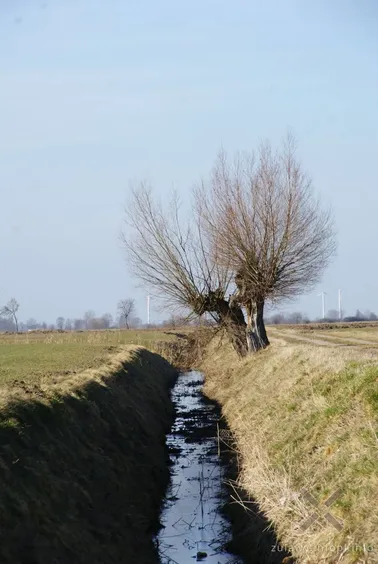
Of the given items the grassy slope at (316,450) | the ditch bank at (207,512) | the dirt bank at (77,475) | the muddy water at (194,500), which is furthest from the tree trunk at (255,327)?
the dirt bank at (77,475)

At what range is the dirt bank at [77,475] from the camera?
1038 cm

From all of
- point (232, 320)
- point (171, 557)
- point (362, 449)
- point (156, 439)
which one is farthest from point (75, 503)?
point (232, 320)

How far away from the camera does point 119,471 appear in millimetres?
15672

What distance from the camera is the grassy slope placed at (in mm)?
9992

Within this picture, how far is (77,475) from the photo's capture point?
13.4m

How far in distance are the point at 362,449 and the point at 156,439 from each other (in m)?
10.6

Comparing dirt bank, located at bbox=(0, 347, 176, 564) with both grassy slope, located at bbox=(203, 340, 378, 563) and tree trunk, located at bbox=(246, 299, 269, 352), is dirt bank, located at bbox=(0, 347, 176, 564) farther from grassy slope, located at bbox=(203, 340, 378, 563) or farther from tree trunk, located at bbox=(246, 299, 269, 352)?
tree trunk, located at bbox=(246, 299, 269, 352)

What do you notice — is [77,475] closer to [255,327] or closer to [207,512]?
[207,512]

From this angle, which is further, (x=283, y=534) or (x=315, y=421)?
(x=315, y=421)

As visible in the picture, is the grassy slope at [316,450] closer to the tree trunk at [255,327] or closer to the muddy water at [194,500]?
the muddy water at [194,500]

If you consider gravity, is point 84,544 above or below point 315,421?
below

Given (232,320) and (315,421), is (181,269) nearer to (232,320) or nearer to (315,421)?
(232,320)

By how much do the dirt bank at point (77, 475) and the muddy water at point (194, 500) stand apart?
34cm

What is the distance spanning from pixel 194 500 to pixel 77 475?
155 inches
